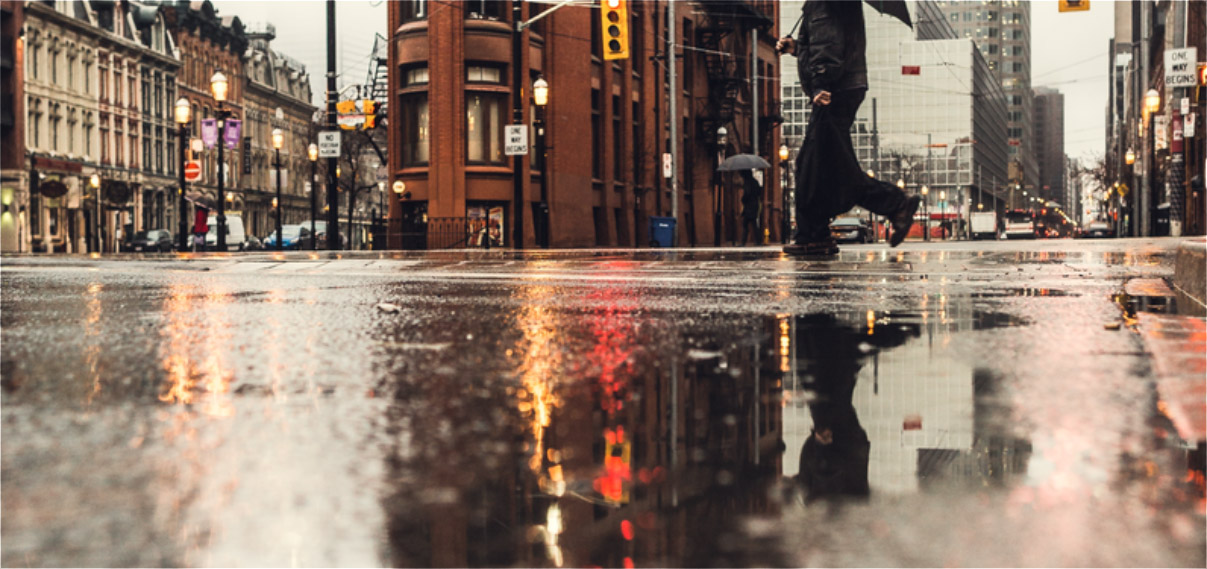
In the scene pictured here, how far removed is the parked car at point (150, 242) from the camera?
57.8 m

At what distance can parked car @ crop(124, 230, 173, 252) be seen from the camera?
5775 cm

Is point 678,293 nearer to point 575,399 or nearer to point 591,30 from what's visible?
point 575,399

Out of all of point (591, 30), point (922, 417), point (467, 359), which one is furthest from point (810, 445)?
point (591, 30)

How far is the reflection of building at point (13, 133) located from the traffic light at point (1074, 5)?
53.5m

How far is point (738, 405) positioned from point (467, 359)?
1.30 metres

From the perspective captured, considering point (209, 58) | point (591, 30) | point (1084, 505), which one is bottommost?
point (1084, 505)

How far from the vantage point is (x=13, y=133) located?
58812 millimetres

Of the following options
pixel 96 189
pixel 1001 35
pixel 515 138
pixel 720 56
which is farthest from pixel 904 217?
pixel 1001 35

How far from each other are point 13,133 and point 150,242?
9.99 m

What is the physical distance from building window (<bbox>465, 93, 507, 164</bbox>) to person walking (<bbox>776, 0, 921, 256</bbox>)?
1039 inches

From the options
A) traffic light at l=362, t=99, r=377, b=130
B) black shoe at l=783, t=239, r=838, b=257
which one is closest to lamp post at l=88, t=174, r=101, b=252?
traffic light at l=362, t=99, r=377, b=130

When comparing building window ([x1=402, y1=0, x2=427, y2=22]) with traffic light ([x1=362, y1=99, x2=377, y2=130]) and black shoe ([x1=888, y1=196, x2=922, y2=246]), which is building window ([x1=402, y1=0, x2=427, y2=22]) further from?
black shoe ([x1=888, y1=196, x2=922, y2=246])

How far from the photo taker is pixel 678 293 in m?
7.33

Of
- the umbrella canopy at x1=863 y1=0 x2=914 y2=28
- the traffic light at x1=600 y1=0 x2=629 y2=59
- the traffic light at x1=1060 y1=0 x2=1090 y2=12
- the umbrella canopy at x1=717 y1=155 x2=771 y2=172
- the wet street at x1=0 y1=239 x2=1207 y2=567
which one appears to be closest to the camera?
the wet street at x1=0 y1=239 x2=1207 y2=567
